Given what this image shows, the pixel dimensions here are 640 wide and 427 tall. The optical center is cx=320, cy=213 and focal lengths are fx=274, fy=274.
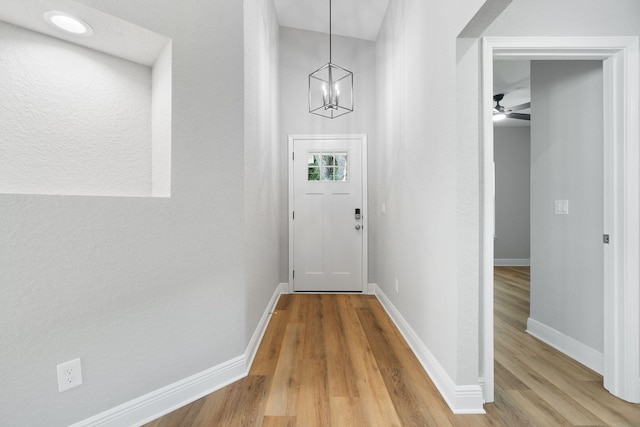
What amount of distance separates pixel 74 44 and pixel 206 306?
158 cm

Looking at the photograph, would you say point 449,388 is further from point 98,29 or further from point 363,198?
point 98,29

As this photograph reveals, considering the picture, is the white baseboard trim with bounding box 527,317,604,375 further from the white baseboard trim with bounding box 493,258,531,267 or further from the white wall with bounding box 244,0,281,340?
the white baseboard trim with bounding box 493,258,531,267

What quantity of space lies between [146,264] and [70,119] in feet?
2.73

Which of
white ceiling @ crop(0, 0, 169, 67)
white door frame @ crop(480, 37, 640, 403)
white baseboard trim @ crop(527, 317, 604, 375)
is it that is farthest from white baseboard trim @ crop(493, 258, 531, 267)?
white ceiling @ crop(0, 0, 169, 67)

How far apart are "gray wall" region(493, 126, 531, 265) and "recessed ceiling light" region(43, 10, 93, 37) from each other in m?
6.29

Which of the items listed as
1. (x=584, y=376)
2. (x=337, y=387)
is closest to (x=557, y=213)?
(x=584, y=376)

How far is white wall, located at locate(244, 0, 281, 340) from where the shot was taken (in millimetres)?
2037

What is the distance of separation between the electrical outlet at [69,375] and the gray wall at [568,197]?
3.10 metres

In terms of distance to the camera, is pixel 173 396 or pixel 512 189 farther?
pixel 512 189

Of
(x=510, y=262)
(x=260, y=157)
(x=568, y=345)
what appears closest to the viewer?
(x=568, y=345)

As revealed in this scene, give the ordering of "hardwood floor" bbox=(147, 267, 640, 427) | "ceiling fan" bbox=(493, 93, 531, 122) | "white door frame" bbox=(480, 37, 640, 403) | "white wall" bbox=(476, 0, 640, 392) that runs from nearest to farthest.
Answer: "hardwood floor" bbox=(147, 267, 640, 427), "white door frame" bbox=(480, 37, 640, 403), "white wall" bbox=(476, 0, 640, 392), "ceiling fan" bbox=(493, 93, 531, 122)

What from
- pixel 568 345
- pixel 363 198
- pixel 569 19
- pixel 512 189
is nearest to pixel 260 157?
pixel 363 198

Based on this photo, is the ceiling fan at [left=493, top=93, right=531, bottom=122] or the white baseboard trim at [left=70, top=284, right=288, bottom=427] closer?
the white baseboard trim at [left=70, top=284, right=288, bottom=427]

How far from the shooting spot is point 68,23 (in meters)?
1.30
